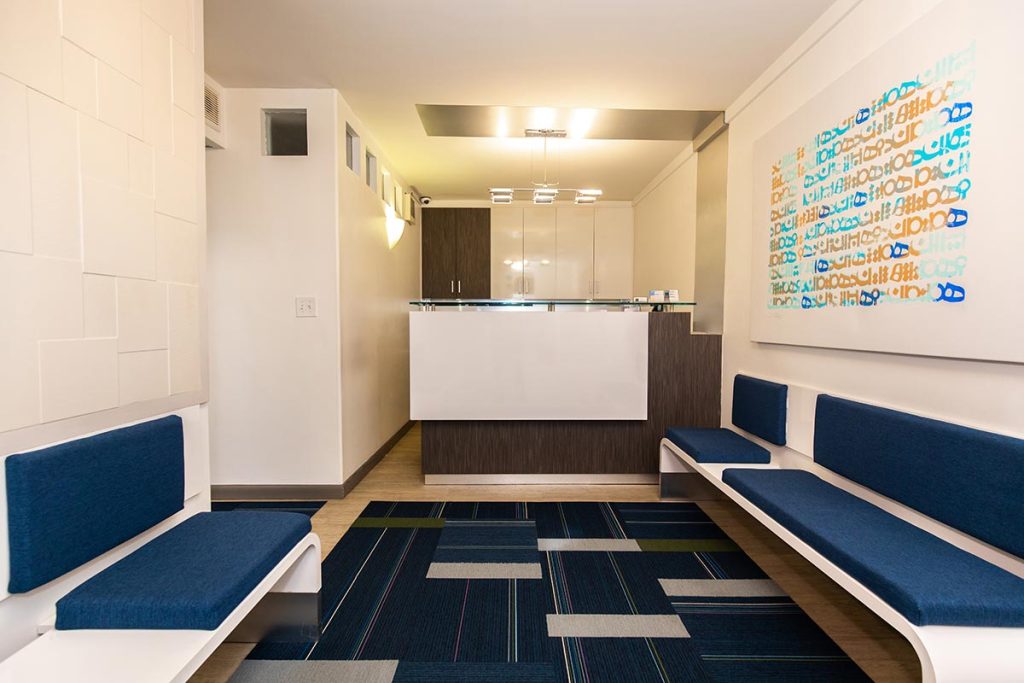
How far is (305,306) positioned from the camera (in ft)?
11.5

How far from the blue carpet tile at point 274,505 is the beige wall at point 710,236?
128 inches

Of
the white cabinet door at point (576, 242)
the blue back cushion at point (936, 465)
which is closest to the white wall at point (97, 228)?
the blue back cushion at point (936, 465)

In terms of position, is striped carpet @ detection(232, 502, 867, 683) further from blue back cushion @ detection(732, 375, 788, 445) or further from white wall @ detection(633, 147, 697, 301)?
white wall @ detection(633, 147, 697, 301)

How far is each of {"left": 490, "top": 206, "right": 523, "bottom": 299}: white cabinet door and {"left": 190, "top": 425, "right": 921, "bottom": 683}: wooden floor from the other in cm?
258

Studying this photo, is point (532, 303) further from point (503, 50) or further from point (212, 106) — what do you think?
point (212, 106)

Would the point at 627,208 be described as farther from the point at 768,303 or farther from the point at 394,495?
the point at 394,495

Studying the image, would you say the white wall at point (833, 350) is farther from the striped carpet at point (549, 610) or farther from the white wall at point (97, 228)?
the white wall at point (97, 228)

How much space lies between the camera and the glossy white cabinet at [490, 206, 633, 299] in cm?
654

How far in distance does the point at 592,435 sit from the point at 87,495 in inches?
121

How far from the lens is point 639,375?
3777 millimetres

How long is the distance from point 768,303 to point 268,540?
2901mm

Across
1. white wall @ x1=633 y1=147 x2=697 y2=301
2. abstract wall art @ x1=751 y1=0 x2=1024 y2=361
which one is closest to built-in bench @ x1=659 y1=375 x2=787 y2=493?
abstract wall art @ x1=751 y1=0 x2=1024 y2=361

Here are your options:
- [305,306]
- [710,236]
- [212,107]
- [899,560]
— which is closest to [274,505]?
[305,306]

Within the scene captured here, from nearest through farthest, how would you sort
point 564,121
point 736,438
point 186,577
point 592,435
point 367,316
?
point 186,577 → point 736,438 → point 592,435 → point 564,121 → point 367,316
